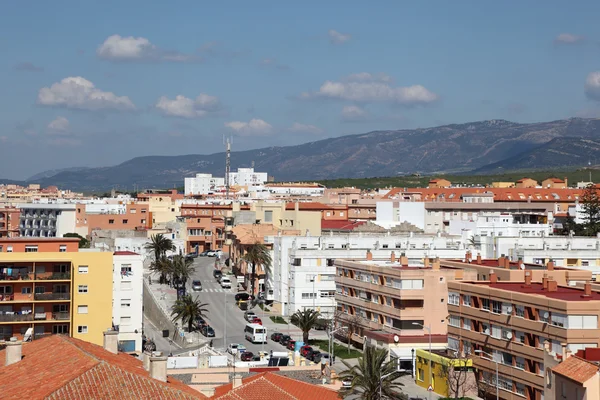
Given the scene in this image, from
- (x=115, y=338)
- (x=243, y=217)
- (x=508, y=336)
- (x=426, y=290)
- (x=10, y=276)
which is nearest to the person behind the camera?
(x=115, y=338)

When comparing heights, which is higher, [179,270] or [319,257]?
[319,257]

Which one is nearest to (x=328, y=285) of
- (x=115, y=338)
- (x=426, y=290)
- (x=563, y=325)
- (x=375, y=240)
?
(x=375, y=240)

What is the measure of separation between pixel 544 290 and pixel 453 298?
5.12 metres

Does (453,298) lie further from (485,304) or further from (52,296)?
(52,296)

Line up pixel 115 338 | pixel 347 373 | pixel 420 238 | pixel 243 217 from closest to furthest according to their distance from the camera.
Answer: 1. pixel 115 338
2. pixel 347 373
3. pixel 420 238
4. pixel 243 217

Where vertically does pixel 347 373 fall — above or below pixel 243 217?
below

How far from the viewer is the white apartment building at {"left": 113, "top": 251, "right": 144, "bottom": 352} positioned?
59031 mm

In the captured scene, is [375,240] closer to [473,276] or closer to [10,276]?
[473,276]

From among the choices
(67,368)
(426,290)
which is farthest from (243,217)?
(67,368)

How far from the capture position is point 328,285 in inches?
3063

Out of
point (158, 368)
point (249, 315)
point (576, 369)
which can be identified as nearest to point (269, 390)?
point (158, 368)

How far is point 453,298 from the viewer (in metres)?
53.0

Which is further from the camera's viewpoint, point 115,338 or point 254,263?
point 254,263

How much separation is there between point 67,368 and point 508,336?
24668mm
